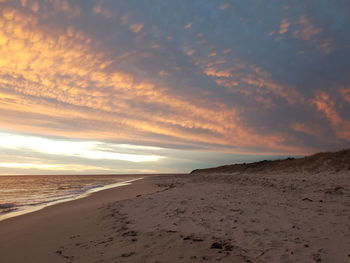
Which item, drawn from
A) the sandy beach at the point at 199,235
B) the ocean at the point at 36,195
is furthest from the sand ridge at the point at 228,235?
the ocean at the point at 36,195

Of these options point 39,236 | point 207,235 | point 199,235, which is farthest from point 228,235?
point 39,236

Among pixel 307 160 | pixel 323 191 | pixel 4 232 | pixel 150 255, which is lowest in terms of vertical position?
pixel 4 232

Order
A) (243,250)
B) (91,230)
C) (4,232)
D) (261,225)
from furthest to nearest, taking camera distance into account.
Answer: (4,232) → (91,230) → (261,225) → (243,250)

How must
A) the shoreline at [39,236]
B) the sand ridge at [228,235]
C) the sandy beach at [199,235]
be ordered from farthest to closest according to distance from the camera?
the shoreline at [39,236] → the sandy beach at [199,235] → the sand ridge at [228,235]

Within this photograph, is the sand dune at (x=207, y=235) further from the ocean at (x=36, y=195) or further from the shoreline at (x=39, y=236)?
the ocean at (x=36, y=195)

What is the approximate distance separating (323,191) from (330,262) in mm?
9573

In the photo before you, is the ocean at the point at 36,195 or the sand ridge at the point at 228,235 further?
the ocean at the point at 36,195

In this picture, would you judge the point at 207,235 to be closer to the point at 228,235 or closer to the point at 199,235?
the point at 199,235

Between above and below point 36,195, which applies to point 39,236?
above

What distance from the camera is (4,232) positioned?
10305 mm

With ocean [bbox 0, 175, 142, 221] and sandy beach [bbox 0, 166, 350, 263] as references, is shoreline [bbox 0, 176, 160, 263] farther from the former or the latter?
ocean [bbox 0, 175, 142, 221]

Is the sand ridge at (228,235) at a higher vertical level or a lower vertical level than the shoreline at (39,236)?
higher

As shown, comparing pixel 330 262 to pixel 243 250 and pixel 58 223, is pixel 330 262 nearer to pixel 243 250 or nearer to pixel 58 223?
pixel 243 250

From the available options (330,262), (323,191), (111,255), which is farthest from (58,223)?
(323,191)
